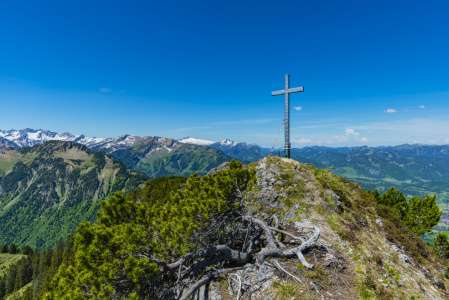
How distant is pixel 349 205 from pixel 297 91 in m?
14.4

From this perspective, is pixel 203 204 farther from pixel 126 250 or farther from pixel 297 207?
pixel 297 207

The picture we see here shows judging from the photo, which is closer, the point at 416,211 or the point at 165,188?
the point at 416,211

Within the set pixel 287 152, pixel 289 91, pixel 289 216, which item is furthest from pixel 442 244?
pixel 289 91

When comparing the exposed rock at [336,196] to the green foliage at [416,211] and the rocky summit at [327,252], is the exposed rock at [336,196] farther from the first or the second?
the green foliage at [416,211]

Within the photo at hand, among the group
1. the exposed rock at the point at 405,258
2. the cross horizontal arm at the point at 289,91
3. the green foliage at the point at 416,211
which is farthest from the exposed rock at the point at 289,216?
the green foliage at the point at 416,211

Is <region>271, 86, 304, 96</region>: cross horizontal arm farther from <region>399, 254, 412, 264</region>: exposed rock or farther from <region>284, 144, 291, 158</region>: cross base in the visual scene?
<region>399, 254, 412, 264</region>: exposed rock

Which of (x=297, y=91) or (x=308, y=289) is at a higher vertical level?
(x=297, y=91)

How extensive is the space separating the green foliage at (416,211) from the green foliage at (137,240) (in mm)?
32603

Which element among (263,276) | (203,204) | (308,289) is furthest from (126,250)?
(308,289)

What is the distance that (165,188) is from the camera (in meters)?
75.5

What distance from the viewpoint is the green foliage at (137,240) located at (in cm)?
867

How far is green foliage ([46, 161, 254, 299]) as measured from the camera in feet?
28.4

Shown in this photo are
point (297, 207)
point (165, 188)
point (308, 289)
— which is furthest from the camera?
point (165, 188)

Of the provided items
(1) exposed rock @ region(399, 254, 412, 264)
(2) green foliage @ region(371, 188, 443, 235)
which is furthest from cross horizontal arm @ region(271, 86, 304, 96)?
(2) green foliage @ region(371, 188, 443, 235)
